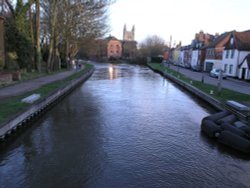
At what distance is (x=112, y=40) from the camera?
119 meters

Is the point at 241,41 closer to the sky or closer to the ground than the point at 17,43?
closer to the sky

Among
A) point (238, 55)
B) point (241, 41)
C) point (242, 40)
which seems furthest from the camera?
point (242, 40)

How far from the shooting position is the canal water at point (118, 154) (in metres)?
8.06

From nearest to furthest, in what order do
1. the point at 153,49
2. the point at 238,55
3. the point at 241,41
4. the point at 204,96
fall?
the point at 204,96 → the point at 238,55 → the point at 241,41 → the point at 153,49

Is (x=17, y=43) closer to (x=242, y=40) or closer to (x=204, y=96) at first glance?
(x=204, y=96)

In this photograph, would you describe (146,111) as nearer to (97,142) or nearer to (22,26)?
(97,142)

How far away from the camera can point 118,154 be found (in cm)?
988

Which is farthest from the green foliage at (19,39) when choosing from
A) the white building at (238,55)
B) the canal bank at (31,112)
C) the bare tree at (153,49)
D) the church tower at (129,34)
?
the church tower at (129,34)

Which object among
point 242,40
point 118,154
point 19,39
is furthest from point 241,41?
point 118,154

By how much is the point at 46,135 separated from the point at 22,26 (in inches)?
802

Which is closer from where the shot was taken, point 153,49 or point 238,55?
point 238,55

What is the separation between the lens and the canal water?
806cm

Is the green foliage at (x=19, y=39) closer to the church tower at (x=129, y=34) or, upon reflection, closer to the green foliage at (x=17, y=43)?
the green foliage at (x=17, y=43)

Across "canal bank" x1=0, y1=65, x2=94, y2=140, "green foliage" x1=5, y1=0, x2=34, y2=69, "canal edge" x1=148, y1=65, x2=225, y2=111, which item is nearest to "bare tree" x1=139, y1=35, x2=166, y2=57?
"canal edge" x1=148, y1=65, x2=225, y2=111
